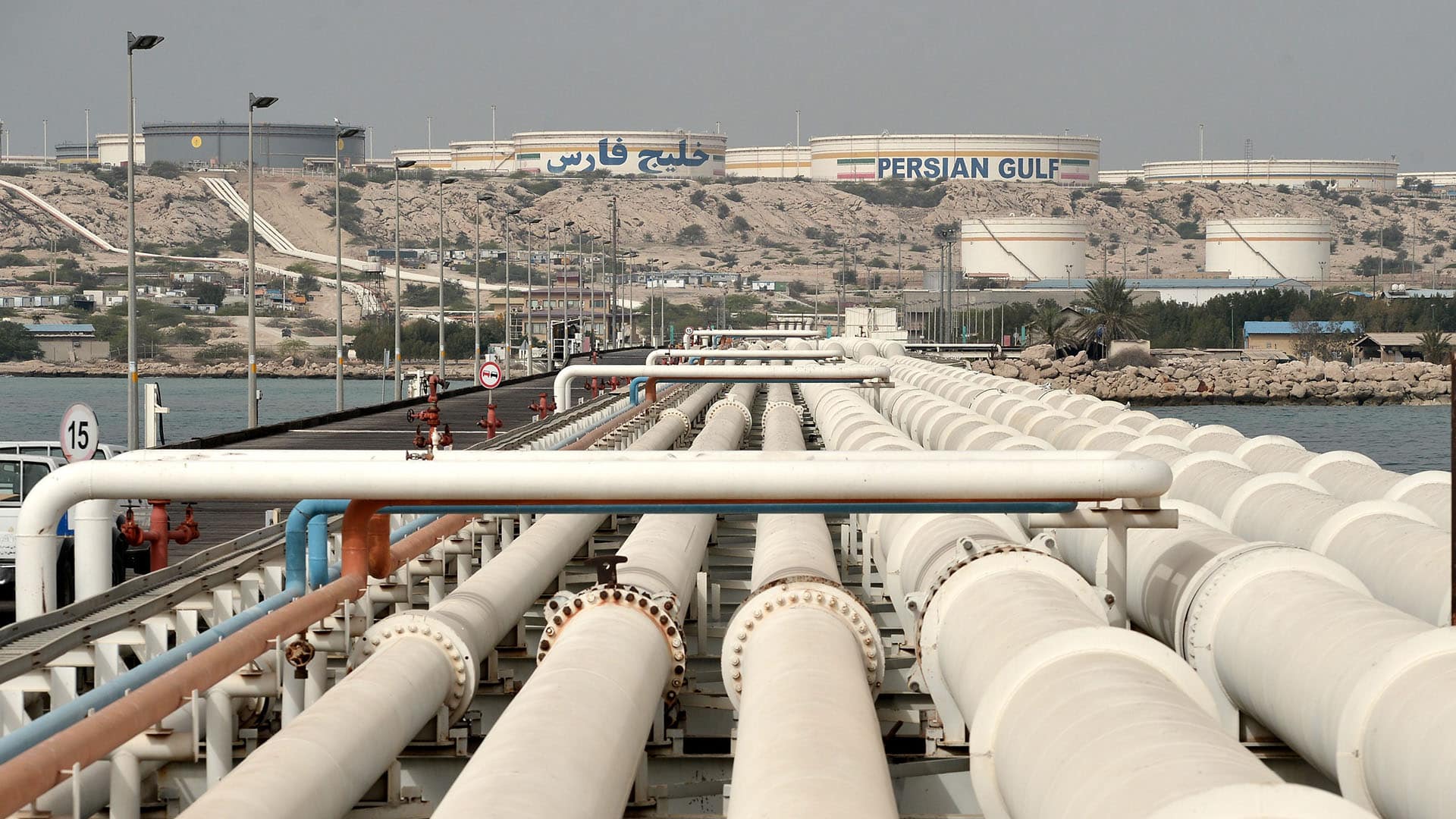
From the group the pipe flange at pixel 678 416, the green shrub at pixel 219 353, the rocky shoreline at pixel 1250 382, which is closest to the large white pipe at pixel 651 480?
the pipe flange at pixel 678 416

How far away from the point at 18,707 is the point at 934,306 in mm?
128084

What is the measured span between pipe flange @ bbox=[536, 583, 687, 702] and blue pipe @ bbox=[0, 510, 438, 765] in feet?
3.08

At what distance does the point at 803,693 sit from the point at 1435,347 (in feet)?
397

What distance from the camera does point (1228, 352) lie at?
133 meters

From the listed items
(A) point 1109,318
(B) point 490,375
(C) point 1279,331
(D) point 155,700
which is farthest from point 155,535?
(C) point 1279,331

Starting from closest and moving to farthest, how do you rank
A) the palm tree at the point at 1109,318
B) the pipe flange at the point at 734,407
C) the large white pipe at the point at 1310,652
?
the large white pipe at the point at 1310,652
the pipe flange at the point at 734,407
the palm tree at the point at 1109,318

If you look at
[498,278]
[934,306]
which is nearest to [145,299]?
[498,278]

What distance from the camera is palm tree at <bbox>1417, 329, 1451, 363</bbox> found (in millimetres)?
117562

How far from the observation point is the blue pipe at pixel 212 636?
7543 millimetres

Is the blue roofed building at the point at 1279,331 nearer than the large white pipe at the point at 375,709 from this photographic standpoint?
No

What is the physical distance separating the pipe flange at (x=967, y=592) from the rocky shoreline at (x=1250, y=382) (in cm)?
9250

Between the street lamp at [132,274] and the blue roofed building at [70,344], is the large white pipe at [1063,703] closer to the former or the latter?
the street lamp at [132,274]

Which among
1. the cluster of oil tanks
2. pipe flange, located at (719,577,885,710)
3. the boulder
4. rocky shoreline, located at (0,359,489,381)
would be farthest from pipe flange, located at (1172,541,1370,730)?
the cluster of oil tanks

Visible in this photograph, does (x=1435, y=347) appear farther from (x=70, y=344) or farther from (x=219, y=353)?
(x=70, y=344)
